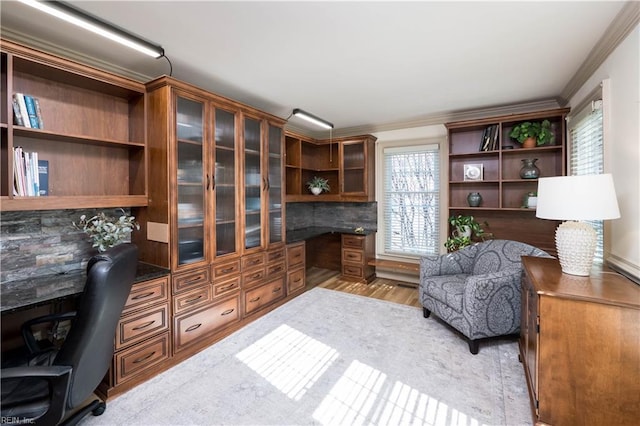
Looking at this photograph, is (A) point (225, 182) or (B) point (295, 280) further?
(B) point (295, 280)

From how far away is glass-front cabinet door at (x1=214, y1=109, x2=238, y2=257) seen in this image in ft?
9.25

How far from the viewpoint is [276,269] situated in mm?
3568

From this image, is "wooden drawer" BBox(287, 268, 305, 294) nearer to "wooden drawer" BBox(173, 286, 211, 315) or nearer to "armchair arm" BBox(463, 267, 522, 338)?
"wooden drawer" BBox(173, 286, 211, 315)

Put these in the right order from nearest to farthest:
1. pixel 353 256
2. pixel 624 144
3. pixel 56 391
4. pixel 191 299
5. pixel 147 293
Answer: pixel 56 391 < pixel 624 144 < pixel 147 293 < pixel 191 299 < pixel 353 256

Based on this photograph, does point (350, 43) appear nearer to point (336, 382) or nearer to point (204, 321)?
point (336, 382)

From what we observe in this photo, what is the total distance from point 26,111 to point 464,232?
4.46 m

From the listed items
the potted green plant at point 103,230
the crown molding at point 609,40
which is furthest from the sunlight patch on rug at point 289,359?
the crown molding at point 609,40

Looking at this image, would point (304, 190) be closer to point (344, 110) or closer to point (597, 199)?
point (344, 110)

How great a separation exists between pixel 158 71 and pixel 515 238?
4.63m

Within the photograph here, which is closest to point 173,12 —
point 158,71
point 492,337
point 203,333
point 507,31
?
point 158,71

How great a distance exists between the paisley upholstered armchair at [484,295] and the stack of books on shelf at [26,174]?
3.48 m

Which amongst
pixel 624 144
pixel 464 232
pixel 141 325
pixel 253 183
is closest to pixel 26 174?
pixel 141 325

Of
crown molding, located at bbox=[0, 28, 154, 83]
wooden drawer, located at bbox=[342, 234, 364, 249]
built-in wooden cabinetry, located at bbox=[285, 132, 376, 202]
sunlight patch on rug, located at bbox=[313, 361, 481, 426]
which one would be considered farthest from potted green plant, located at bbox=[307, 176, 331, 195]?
sunlight patch on rug, located at bbox=[313, 361, 481, 426]

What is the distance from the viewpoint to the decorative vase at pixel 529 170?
3533mm
